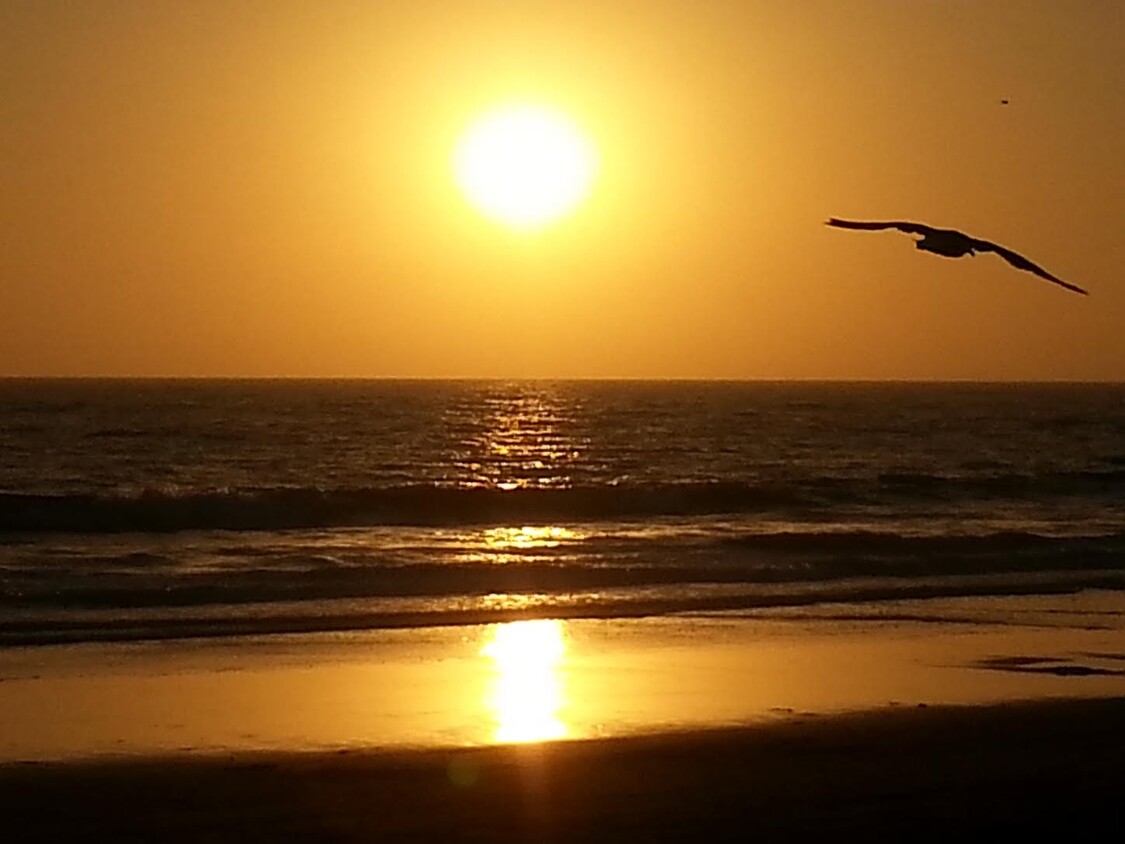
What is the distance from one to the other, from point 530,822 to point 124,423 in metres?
71.5

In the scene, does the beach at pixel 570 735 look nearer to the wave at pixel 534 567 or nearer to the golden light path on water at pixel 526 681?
the golden light path on water at pixel 526 681

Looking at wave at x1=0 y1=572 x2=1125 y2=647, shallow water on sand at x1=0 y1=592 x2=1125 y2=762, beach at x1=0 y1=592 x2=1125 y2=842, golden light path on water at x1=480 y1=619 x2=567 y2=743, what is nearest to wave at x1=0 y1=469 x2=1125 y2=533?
A: wave at x1=0 y1=572 x2=1125 y2=647

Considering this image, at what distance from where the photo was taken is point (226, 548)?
2836cm

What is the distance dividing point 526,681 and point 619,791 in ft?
14.1

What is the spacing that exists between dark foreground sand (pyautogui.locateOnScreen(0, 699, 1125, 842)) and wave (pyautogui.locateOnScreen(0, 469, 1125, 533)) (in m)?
21.9

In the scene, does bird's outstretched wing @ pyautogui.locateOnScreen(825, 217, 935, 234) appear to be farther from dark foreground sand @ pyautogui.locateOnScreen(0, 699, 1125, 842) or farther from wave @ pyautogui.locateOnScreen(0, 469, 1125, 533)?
wave @ pyautogui.locateOnScreen(0, 469, 1125, 533)

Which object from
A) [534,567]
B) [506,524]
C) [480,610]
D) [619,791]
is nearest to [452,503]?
[506,524]

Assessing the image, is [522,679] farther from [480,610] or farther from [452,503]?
[452,503]

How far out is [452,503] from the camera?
126 feet

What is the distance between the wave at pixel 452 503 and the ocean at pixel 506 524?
0.34 feet

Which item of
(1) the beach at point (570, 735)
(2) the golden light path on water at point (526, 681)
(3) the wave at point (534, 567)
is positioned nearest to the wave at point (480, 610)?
(3) the wave at point (534, 567)

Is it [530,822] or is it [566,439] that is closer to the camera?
[530,822]

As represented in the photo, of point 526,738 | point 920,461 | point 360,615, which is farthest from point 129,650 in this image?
point 920,461

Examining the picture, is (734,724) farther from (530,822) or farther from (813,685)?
(530,822)
